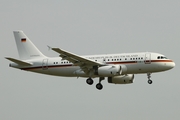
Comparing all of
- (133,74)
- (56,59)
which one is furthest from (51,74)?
(133,74)

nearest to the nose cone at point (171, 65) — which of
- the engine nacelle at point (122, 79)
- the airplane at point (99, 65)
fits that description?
the airplane at point (99, 65)

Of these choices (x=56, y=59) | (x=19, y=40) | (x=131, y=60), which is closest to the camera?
(x=131, y=60)

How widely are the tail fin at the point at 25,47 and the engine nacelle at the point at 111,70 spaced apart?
1077cm

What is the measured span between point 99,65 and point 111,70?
7.41ft

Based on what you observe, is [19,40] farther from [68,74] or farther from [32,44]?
[68,74]

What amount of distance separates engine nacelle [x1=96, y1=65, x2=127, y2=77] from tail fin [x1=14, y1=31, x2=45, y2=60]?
1077 centimetres

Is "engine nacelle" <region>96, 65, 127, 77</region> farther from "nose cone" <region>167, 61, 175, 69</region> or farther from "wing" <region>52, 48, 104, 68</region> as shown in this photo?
"nose cone" <region>167, 61, 175, 69</region>

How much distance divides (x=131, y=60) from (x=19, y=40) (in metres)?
18.0

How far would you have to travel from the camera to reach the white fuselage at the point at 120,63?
65562 mm

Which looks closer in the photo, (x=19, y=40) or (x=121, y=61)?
(x=121, y=61)

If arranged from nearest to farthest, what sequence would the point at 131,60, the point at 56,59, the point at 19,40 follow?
the point at 131,60 < the point at 56,59 < the point at 19,40

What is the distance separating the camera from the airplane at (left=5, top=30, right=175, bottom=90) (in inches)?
2579

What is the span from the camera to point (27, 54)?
7344 centimetres

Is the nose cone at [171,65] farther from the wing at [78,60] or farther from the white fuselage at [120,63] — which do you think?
the wing at [78,60]
